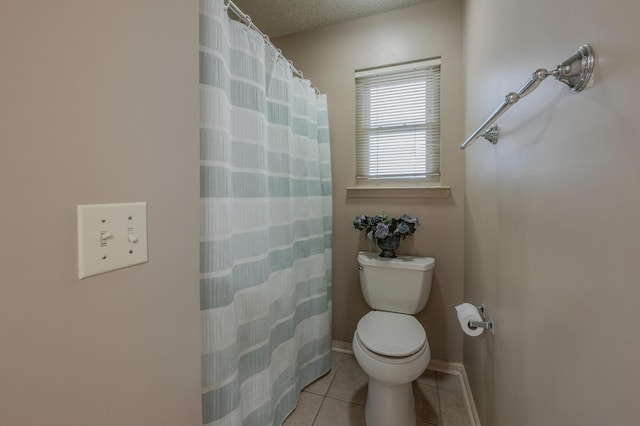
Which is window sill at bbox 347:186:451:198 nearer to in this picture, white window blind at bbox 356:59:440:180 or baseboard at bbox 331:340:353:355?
white window blind at bbox 356:59:440:180

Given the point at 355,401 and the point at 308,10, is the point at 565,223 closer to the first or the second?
the point at 355,401

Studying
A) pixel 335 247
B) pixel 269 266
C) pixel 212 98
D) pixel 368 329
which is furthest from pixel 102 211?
pixel 335 247

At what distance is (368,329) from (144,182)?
4.18 feet

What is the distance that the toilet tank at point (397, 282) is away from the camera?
64.5 inches

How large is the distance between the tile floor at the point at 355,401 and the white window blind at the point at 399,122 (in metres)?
1.36

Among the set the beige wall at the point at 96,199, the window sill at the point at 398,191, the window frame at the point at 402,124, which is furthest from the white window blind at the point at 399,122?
the beige wall at the point at 96,199

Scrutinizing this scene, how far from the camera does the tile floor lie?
1.41 metres

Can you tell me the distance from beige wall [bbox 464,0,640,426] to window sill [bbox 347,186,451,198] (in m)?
0.71

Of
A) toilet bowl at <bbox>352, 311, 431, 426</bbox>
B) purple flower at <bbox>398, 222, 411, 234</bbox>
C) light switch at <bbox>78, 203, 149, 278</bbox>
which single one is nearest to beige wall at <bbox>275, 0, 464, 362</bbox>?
purple flower at <bbox>398, 222, 411, 234</bbox>

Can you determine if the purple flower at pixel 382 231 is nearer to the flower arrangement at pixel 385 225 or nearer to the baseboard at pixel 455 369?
the flower arrangement at pixel 385 225

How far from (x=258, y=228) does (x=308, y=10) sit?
5.35ft

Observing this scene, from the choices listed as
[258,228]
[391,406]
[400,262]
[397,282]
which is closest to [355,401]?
[391,406]

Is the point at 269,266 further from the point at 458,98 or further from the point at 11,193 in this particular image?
the point at 458,98

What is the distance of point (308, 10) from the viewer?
1837mm
